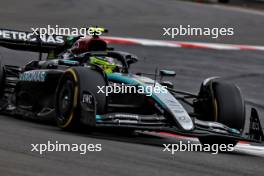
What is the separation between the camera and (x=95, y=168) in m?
7.68

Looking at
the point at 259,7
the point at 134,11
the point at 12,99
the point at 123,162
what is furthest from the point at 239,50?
the point at 259,7

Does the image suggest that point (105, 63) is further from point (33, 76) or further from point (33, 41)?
point (33, 41)

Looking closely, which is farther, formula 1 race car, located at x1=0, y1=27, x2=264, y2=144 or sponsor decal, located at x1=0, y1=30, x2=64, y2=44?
sponsor decal, located at x1=0, y1=30, x2=64, y2=44

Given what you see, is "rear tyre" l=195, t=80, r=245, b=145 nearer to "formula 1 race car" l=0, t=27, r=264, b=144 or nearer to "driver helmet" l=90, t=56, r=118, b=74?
"formula 1 race car" l=0, t=27, r=264, b=144

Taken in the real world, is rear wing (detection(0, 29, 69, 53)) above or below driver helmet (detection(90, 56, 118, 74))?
above

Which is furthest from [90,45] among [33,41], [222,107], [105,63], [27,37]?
[222,107]

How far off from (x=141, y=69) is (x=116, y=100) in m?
6.91

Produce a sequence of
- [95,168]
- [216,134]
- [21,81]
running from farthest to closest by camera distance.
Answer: [21,81], [216,134], [95,168]

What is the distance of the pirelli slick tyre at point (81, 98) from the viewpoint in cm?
1017

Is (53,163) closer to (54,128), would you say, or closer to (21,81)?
(54,128)

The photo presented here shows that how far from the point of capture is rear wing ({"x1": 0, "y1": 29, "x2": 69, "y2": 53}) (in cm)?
1270

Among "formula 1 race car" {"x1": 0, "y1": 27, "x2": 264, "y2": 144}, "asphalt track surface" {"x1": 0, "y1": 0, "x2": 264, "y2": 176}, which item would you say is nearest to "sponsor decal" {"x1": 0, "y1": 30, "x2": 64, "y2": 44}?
"formula 1 race car" {"x1": 0, "y1": 27, "x2": 264, "y2": 144}

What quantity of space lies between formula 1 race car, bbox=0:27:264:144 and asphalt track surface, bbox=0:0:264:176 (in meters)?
0.25

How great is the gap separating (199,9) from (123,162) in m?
25.4
